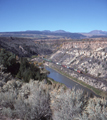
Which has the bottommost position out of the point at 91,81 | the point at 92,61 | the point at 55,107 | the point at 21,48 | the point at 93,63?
the point at 91,81

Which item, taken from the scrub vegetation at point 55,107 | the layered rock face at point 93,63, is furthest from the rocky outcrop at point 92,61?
the scrub vegetation at point 55,107

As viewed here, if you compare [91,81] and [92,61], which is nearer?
[91,81]

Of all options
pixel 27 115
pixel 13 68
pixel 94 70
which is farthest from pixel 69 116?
pixel 94 70

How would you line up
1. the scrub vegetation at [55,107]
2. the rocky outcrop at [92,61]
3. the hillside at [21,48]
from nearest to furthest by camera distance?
the scrub vegetation at [55,107] → the rocky outcrop at [92,61] → the hillside at [21,48]

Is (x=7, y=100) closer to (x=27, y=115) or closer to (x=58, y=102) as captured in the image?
(x=27, y=115)

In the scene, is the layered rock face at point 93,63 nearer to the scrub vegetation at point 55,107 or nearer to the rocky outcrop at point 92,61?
the rocky outcrop at point 92,61

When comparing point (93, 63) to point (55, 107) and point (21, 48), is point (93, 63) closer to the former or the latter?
point (55, 107)

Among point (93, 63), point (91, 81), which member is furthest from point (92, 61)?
point (91, 81)

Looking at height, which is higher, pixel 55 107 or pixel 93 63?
pixel 55 107

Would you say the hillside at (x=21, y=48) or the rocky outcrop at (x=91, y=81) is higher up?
the hillside at (x=21, y=48)

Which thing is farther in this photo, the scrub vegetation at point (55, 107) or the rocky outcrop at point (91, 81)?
the rocky outcrop at point (91, 81)

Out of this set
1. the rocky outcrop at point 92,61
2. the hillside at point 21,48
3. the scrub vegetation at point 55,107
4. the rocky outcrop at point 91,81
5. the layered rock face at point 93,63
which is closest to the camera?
the scrub vegetation at point 55,107
